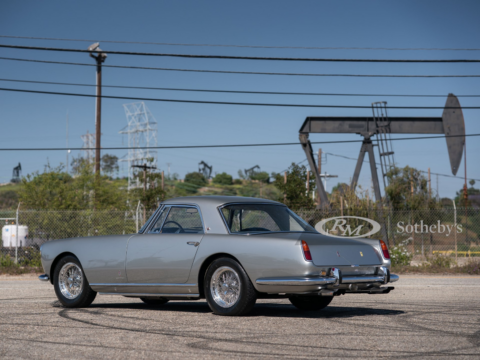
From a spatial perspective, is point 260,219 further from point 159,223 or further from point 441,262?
point 441,262

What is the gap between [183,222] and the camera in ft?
26.6

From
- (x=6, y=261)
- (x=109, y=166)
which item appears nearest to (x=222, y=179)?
(x=109, y=166)

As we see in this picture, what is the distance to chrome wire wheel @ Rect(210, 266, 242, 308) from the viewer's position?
727 centimetres

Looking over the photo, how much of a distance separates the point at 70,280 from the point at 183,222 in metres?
2.05

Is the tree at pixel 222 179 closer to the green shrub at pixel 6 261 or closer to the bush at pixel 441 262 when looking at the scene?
the green shrub at pixel 6 261

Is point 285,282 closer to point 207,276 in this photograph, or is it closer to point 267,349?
point 207,276

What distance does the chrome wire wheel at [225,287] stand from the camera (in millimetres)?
7273

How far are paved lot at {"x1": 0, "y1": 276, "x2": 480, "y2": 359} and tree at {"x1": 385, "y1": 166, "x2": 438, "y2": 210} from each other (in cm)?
1925

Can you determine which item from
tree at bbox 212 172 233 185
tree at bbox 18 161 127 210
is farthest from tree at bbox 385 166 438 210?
tree at bbox 212 172 233 185

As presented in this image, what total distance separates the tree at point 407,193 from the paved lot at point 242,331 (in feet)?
63.2

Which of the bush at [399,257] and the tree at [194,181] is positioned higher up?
the tree at [194,181]

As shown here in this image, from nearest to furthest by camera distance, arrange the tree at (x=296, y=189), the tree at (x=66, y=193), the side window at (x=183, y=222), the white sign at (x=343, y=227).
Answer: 1. the side window at (x=183, y=222)
2. the white sign at (x=343, y=227)
3. the tree at (x=66, y=193)
4. the tree at (x=296, y=189)

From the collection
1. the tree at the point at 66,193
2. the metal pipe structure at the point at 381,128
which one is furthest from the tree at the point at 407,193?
the tree at the point at 66,193

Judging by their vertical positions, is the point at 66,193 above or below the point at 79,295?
above
